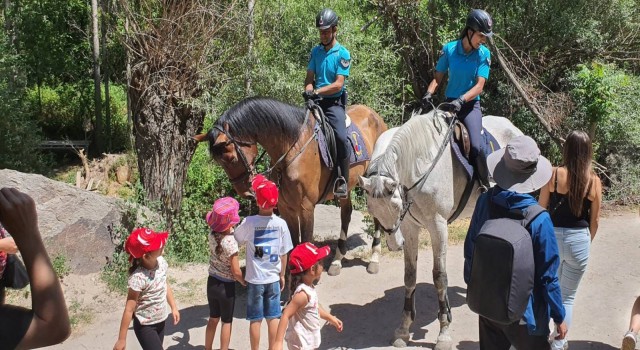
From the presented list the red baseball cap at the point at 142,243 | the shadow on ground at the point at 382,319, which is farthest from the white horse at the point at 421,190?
the red baseball cap at the point at 142,243

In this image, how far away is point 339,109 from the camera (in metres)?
6.86

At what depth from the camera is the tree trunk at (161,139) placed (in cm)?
817

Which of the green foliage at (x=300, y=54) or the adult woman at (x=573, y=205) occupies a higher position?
the green foliage at (x=300, y=54)

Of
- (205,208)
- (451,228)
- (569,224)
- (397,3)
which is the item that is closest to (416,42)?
(397,3)

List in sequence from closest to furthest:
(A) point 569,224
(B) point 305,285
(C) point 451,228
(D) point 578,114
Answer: (B) point 305,285, (A) point 569,224, (C) point 451,228, (D) point 578,114

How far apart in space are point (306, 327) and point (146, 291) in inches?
50.3

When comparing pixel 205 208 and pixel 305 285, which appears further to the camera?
pixel 205 208

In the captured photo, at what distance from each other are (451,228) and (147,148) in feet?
16.5

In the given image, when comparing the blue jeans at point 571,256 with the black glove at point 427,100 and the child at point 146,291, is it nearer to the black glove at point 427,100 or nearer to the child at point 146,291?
the black glove at point 427,100

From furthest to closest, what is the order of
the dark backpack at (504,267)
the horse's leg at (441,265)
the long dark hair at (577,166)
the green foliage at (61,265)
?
the green foliage at (61,265)
the horse's leg at (441,265)
the long dark hair at (577,166)
the dark backpack at (504,267)

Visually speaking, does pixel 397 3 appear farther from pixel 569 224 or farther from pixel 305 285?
pixel 305 285

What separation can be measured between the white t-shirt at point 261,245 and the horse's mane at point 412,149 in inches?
39.6

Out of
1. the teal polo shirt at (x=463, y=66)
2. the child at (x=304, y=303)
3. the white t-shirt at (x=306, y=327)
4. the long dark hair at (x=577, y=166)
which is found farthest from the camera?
the teal polo shirt at (x=463, y=66)

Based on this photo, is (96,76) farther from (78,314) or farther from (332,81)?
(332,81)
